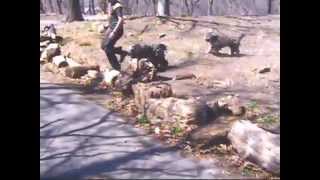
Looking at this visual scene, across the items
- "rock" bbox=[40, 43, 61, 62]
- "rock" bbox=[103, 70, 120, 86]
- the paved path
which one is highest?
"rock" bbox=[40, 43, 61, 62]

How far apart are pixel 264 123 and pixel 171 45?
0.68 m

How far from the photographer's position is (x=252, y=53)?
2.92 metres

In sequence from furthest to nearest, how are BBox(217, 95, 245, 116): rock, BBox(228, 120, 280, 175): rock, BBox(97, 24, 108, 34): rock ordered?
BBox(97, 24, 108, 34): rock
BBox(217, 95, 245, 116): rock
BBox(228, 120, 280, 175): rock

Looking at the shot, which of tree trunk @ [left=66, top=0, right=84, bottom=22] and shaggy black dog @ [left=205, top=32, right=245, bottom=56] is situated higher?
tree trunk @ [left=66, top=0, right=84, bottom=22]

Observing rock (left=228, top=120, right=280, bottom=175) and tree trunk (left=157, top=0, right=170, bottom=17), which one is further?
tree trunk (left=157, top=0, right=170, bottom=17)

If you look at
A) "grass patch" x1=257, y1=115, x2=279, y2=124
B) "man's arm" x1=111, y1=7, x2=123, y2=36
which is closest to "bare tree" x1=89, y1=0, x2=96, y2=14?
"man's arm" x1=111, y1=7, x2=123, y2=36

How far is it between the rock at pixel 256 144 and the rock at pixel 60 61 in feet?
3.30

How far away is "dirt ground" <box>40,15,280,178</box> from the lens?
285 centimetres

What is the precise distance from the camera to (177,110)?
9.21 feet

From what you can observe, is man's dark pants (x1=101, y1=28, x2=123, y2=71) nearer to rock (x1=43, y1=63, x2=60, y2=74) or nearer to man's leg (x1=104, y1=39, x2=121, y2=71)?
man's leg (x1=104, y1=39, x2=121, y2=71)

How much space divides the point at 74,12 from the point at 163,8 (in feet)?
1.69

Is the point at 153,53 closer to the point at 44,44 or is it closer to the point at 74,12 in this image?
the point at 74,12

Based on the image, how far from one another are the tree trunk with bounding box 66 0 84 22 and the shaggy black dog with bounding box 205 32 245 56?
2.45ft

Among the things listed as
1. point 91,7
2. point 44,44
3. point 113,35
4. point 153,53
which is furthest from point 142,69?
point 44,44
